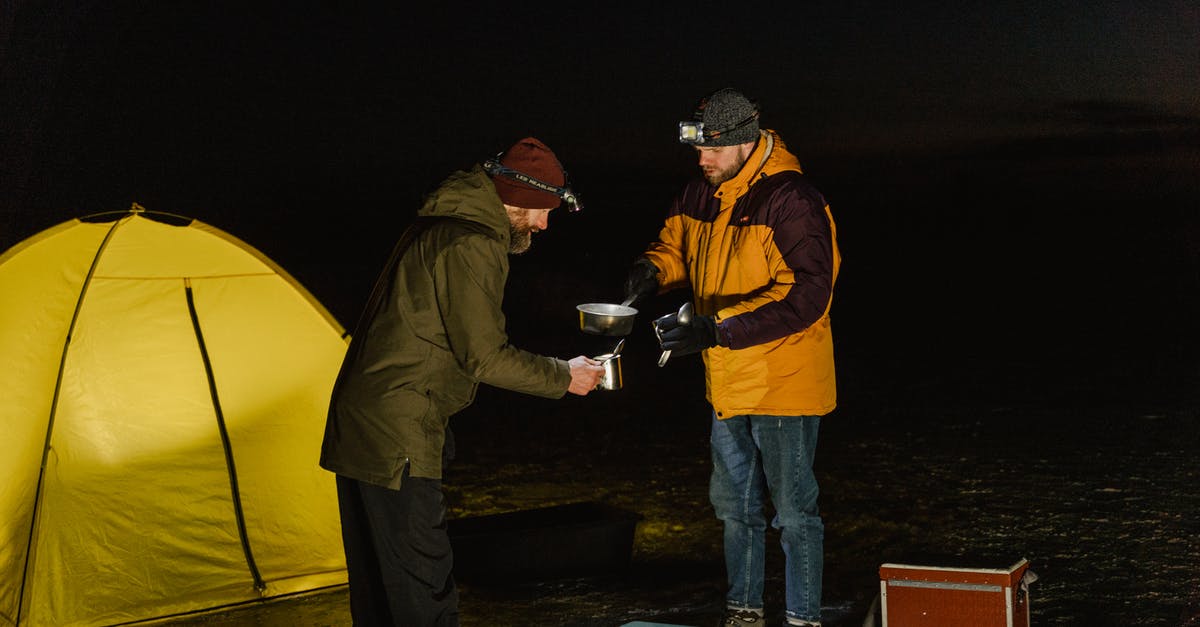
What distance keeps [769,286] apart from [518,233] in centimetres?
101

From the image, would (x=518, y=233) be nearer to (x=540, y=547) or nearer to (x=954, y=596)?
(x=954, y=596)

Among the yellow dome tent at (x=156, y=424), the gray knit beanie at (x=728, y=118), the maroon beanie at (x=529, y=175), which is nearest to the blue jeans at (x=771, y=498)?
the gray knit beanie at (x=728, y=118)

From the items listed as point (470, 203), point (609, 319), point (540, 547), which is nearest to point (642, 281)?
point (609, 319)

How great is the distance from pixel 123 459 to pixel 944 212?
31.7 metres

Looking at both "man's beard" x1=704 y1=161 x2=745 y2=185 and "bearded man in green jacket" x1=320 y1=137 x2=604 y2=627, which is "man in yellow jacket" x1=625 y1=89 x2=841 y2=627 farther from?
"bearded man in green jacket" x1=320 y1=137 x2=604 y2=627

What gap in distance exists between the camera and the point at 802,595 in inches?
175

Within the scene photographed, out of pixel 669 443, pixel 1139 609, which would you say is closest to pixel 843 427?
pixel 669 443

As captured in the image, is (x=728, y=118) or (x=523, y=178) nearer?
(x=523, y=178)

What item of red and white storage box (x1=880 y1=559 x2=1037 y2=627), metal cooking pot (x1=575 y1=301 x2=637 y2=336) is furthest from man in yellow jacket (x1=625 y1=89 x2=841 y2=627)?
red and white storage box (x1=880 y1=559 x2=1037 y2=627)

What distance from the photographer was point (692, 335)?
4230 millimetres

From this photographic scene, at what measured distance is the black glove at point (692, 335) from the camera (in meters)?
4.23

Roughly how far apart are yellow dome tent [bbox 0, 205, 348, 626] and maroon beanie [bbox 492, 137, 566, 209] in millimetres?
2276

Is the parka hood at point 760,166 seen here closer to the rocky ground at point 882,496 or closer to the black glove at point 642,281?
the black glove at point 642,281

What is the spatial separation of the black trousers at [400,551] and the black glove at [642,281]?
49.3 inches
